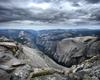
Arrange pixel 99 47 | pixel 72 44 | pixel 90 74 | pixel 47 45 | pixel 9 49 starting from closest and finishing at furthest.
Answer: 1. pixel 90 74
2. pixel 9 49
3. pixel 99 47
4. pixel 72 44
5. pixel 47 45

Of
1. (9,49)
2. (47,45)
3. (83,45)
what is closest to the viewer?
(9,49)

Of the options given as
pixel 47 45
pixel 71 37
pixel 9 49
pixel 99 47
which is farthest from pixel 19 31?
pixel 9 49

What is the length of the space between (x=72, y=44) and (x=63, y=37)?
6481 millimetres

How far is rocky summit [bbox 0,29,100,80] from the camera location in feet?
57.6

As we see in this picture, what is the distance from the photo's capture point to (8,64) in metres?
17.8

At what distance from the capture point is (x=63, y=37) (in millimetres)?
52469

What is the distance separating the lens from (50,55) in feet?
161

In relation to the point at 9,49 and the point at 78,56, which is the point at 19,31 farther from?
the point at 9,49

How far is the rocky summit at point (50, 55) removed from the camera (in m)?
17.6

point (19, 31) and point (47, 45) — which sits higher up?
point (19, 31)

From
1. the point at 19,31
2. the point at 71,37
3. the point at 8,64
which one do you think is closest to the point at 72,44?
the point at 71,37

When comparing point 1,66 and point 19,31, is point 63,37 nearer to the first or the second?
point 19,31

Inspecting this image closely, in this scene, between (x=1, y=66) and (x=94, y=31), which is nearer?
(x=1, y=66)

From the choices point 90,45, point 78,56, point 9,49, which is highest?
point 9,49
